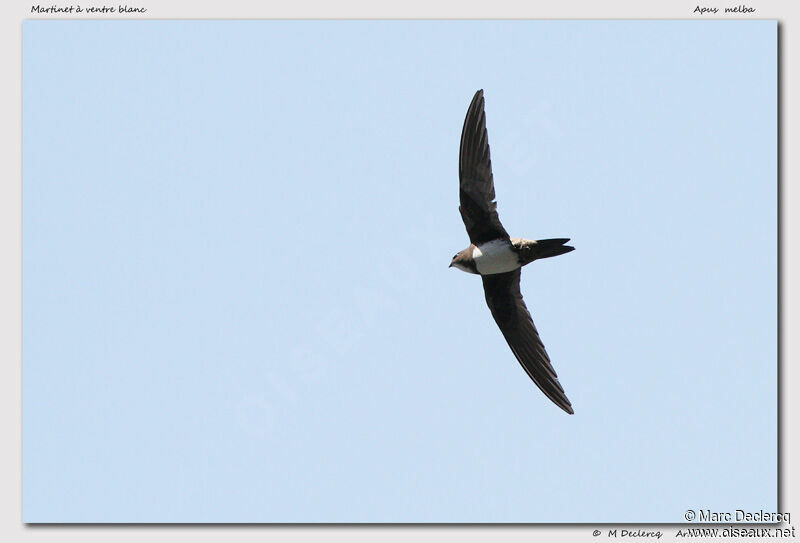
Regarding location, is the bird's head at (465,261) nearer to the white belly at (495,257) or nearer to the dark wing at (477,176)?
the white belly at (495,257)

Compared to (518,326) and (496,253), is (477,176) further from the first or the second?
(518,326)

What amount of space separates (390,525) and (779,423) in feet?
14.2

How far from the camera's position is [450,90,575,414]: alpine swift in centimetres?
1136

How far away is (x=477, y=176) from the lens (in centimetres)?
1144

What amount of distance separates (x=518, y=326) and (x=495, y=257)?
1.21m

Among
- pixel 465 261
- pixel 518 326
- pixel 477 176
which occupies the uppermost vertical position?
pixel 477 176

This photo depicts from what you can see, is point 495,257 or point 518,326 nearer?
point 495,257

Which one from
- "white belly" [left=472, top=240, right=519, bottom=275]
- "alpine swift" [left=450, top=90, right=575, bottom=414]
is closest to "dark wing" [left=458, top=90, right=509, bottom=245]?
"alpine swift" [left=450, top=90, right=575, bottom=414]

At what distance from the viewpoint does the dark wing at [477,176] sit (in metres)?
11.3

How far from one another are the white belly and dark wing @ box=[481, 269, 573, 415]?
46 centimetres

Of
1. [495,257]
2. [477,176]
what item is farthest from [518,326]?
[477,176]

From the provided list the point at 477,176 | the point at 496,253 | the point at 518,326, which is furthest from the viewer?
the point at 518,326

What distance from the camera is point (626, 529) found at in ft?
34.3

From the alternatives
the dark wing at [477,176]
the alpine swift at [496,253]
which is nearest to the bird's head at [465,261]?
the alpine swift at [496,253]
